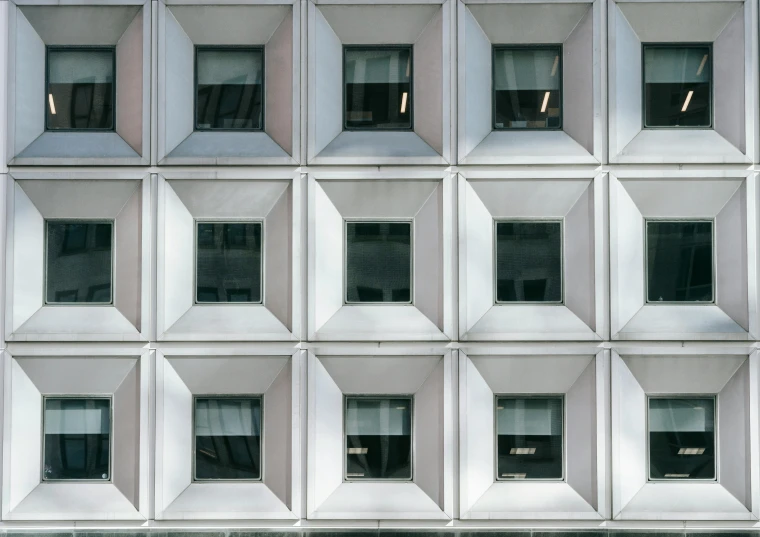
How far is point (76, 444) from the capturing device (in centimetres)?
856

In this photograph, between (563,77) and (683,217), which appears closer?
(683,217)

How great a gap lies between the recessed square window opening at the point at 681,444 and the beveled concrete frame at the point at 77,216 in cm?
723

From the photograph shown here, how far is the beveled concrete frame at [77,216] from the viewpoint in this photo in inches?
335

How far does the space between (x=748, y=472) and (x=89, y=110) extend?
10448mm

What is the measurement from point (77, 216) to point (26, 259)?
91 centimetres

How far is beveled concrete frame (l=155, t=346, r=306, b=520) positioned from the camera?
8430 millimetres

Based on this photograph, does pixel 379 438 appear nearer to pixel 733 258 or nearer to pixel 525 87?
pixel 525 87

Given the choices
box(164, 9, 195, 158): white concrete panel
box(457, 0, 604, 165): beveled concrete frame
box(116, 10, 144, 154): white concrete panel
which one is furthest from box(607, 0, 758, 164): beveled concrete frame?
box(116, 10, 144, 154): white concrete panel

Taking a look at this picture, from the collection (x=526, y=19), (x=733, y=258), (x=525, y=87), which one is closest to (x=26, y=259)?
(x=525, y=87)

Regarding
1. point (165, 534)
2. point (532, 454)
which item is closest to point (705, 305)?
point (532, 454)

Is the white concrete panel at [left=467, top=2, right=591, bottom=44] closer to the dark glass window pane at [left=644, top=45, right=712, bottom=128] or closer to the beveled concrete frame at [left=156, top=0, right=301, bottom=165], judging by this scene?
the dark glass window pane at [left=644, top=45, right=712, bottom=128]

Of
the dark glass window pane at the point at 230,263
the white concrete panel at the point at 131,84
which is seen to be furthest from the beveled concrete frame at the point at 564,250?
the white concrete panel at the point at 131,84

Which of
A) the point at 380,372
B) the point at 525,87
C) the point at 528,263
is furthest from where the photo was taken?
the point at 525,87

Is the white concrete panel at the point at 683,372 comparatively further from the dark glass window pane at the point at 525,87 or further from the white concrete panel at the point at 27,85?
→ the white concrete panel at the point at 27,85
